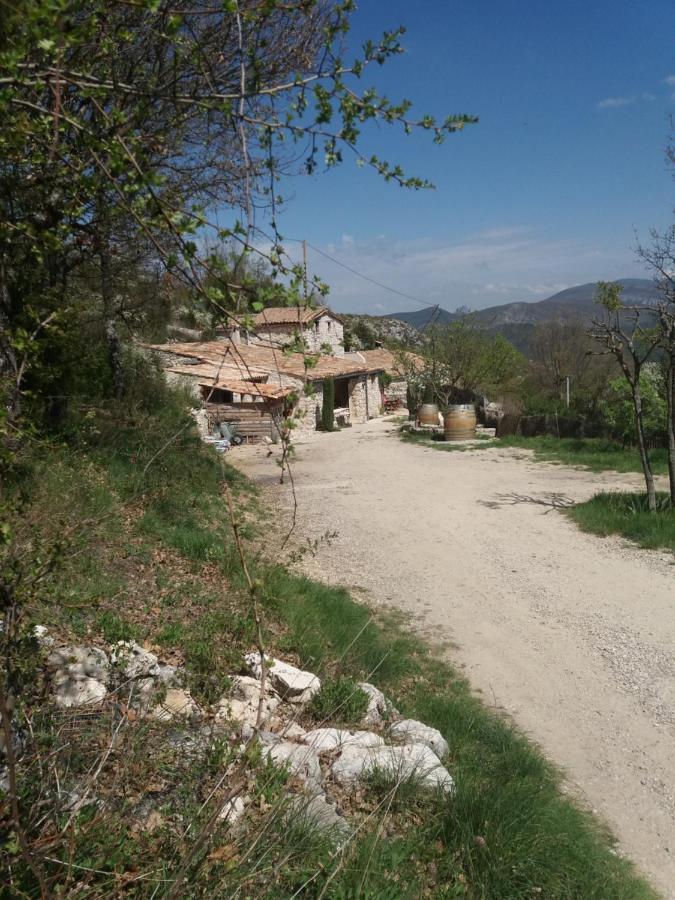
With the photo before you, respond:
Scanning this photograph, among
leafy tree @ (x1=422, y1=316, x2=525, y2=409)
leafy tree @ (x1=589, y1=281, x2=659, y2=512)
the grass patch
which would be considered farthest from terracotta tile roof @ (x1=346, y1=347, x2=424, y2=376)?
the grass patch

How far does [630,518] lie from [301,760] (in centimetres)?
800

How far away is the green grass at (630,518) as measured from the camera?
9047 millimetres

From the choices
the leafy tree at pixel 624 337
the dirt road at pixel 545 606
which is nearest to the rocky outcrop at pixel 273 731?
the dirt road at pixel 545 606

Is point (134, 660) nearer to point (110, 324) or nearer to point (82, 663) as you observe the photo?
point (82, 663)

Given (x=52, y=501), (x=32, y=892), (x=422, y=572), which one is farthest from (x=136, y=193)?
(x=422, y=572)

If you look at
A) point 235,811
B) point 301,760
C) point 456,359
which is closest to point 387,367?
point 456,359

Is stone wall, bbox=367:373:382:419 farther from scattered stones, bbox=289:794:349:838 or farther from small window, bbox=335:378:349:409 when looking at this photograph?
scattered stones, bbox=289:794:349:838

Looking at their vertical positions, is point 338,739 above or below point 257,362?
below

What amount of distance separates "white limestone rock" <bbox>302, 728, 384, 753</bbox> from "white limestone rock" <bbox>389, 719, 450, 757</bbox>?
23 cm

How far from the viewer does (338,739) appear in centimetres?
375

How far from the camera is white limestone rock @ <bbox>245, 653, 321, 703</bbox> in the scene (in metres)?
4.14

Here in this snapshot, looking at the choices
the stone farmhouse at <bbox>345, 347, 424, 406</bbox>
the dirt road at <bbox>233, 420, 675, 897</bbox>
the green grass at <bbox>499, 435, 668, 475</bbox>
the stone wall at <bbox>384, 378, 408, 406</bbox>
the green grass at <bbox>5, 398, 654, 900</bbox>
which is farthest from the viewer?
the stone wall at <bbox>384, 378, 408, 406</bbox>

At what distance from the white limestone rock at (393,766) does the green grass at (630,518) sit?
6505 mm

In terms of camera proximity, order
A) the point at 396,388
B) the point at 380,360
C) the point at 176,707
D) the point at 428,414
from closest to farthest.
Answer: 1. the point at 176,707
2. the point at 428,414
3. the point at 380,360
4. the point at 396,388
